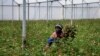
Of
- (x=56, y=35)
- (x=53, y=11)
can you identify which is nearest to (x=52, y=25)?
(x=56, y=35)

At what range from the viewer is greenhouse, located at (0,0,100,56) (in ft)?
23.2

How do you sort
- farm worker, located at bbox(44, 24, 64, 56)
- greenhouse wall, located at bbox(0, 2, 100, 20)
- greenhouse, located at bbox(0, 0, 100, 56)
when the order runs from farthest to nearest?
1. greenhouse wall, located at bbox(0, 2, 100, 20)
2. farm worker, located at bbox(44, 24, 64, 56)
3. greenhouse, located at bbox(0, 0, 100, 56)

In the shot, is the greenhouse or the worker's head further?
the worker's head

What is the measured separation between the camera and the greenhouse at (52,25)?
7086mm

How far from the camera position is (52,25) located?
18.9 meters

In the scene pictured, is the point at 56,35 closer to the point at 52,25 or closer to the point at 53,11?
the point at 52,25

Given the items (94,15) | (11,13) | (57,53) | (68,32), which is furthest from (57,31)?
(94,15)

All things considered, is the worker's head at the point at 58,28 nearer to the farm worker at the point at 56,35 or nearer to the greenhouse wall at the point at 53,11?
the farm worker at the point at 56,35

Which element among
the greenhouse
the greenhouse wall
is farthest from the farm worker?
the greenhouse wall

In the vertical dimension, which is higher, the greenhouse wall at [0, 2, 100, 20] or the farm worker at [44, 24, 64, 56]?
the greenhouse wall at [0, 2, 100, 20]

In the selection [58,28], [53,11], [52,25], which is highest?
[53,11]

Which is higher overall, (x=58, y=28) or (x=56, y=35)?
(x=58, y=28)

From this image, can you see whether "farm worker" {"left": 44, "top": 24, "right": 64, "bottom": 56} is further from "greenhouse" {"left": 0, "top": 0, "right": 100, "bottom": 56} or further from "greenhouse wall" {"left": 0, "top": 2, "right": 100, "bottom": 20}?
"greenhouse wall" {"left": 0, "top": 2, "right": 100, "bottom": 20}

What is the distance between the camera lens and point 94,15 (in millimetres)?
36875
